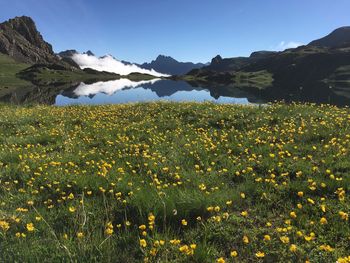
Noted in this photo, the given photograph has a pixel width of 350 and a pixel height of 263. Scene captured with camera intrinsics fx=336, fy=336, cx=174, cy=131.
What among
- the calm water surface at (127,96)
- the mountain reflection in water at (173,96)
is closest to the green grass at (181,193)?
the calm water surface at (127,96)

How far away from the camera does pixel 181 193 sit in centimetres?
711

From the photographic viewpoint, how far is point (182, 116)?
55.4 feet

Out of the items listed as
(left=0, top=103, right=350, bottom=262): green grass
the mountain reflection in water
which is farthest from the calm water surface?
(left=0, top=103, right=350, bottom=262): green grass

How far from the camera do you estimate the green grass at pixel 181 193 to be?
5473mm

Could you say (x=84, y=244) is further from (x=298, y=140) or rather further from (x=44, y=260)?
(x=298, y=140)

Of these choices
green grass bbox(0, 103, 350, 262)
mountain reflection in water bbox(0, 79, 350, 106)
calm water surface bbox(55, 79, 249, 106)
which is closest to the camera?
green grass bbox(0, 103, 350, 262)

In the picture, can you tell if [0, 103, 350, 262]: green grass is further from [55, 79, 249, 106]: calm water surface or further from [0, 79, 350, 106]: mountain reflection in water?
[0, 79, 350, 106]: mountain reflection in water

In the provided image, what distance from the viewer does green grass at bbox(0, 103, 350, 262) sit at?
547 centimetres

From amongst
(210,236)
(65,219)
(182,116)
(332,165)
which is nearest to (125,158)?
(65,219)

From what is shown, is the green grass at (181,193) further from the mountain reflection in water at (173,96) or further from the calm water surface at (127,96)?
the mountain reflection in water at (173,96)

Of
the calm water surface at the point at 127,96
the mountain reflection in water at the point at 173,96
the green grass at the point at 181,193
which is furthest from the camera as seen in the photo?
the mountain reflection in water at the point at 173,96

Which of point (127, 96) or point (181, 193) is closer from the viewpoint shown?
point (181, 193)

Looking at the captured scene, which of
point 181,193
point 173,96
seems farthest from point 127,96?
point 181,193

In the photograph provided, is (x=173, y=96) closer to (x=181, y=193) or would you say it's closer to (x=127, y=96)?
(x=127, y=96)
